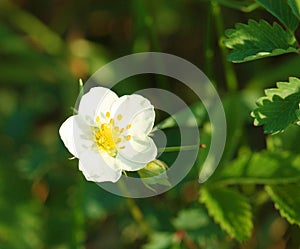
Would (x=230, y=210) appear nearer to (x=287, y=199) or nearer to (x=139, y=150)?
(x=287, y=199)

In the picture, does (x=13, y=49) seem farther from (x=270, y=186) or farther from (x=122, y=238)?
(x=270, y=186)

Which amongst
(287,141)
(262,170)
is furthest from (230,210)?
(287,141)

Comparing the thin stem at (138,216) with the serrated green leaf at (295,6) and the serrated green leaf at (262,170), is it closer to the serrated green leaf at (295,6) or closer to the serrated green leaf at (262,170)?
the serrated green leaf at (262,170)

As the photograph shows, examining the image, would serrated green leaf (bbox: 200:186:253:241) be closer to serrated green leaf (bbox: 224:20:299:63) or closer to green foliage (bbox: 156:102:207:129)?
green foliage (bbox: 156:102:207:129)

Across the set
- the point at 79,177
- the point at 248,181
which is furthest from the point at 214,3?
the point at 79,177

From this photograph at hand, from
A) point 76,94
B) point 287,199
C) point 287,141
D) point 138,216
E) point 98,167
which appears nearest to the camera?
point 98,167

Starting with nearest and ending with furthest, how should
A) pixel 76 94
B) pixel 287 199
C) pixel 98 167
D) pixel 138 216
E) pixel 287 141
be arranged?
pixel 98 167
pixel 287 199
pixel 287 141
pixel 138 216
pixel 76 94
